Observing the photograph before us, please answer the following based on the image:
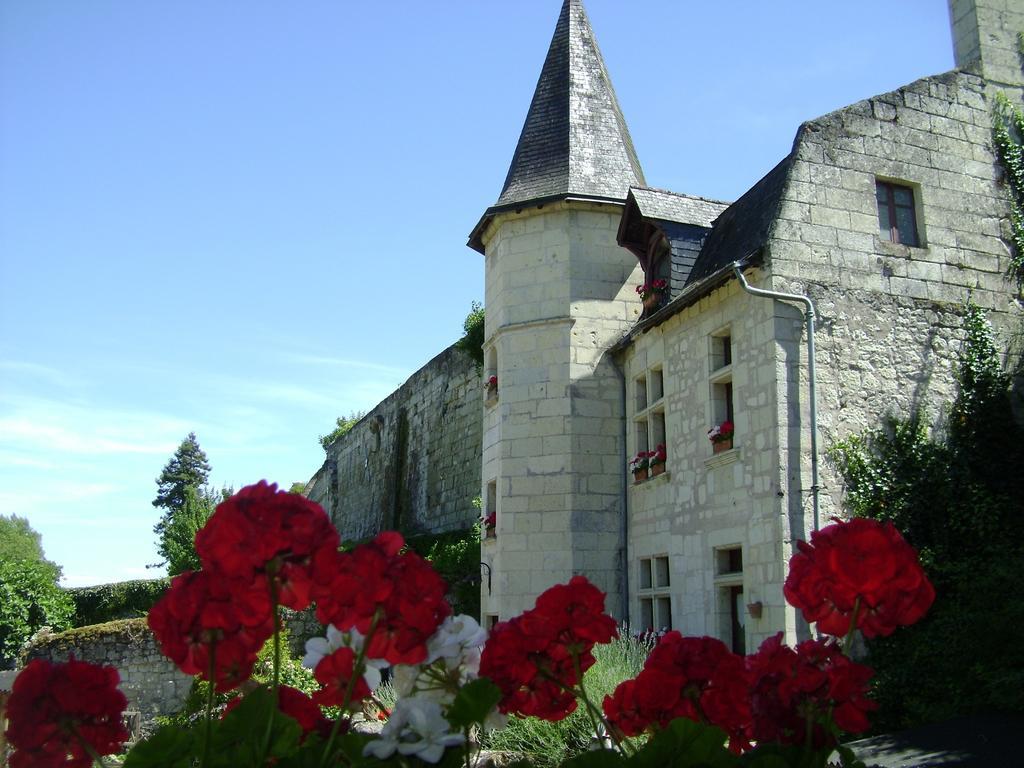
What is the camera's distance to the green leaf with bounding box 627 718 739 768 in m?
1.67

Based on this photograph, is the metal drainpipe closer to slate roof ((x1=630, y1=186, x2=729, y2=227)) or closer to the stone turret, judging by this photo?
slate roof ((x1=630, y1=186, x2=729, y2=227))

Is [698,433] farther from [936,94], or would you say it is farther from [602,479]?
[936,94]

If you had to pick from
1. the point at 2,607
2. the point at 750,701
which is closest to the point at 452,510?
the point at 2,607

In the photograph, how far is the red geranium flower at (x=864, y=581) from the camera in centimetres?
187

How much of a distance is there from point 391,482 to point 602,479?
1280 cm

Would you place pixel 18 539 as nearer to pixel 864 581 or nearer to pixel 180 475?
pixel 180 475

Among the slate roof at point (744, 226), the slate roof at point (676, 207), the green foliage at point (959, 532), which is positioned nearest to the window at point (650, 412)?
the slate roof at point (744, 226)

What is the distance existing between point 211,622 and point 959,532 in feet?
27.7

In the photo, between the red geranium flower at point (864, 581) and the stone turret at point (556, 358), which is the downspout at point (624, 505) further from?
the red geranium flower at point (864, 581)

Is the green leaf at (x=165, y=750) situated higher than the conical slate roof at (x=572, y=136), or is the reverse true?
the conical slate roof at (x=572, y=136)

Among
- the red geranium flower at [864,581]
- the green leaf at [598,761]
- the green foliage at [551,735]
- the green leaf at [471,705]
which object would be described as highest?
the red geranium flower at [864,581]

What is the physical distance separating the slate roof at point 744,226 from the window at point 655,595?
10.8ft

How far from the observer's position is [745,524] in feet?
29.4

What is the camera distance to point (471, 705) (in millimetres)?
1676
